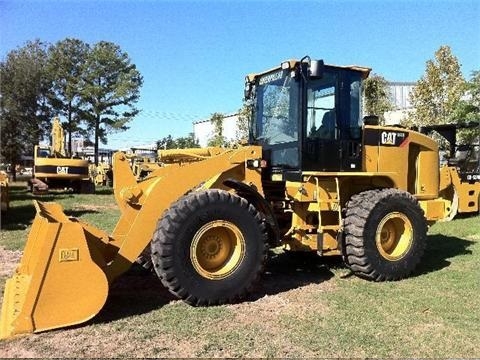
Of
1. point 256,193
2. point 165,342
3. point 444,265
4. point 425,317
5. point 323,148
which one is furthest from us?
point 444,265

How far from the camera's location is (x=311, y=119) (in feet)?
22.7

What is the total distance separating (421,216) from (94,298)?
14.9 feet

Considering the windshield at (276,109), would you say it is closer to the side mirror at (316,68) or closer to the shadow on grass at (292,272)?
the side mirror at (316,68)

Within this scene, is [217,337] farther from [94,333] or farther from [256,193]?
[256,193]

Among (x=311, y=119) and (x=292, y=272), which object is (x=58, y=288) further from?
(x=311, y=119)

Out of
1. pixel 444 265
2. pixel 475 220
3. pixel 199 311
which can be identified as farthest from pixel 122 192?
pixel 475 220

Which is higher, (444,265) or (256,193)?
(256,193)

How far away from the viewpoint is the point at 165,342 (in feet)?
15.2

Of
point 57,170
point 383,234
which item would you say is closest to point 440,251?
point 383,234

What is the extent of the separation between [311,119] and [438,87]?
15.2 metres

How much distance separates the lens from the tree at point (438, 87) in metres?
20.1

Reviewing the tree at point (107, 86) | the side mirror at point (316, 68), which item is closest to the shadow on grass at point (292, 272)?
the side mirror at point (316, 68)

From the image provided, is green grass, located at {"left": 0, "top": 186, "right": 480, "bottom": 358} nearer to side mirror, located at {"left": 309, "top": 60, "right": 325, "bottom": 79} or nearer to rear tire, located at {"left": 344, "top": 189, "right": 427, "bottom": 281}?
rear tire, located at {"left": 344, "top": 189, "right": 427, "bottom": 281}

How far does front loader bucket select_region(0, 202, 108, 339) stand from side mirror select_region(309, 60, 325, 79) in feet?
10.6
